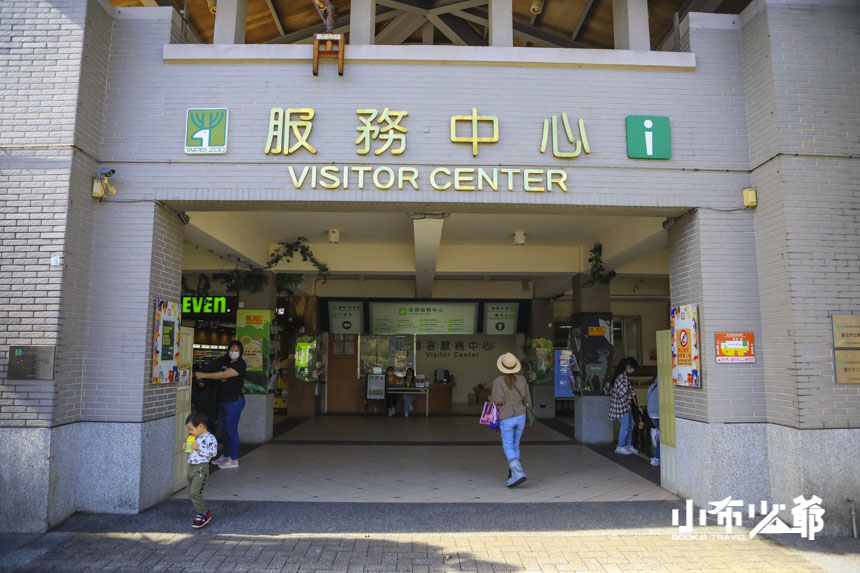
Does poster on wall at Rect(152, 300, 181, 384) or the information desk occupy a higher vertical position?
poster on wall at Rect(152, 300, 181, 384)

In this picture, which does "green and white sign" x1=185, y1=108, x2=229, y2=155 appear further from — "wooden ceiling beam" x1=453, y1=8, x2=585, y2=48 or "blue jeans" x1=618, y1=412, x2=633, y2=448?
"blue jeans" x1=618, y1=412, x2=633, y2=448

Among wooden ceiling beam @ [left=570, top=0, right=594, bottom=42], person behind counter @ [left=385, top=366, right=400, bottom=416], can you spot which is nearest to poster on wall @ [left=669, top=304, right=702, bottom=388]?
wooden ceiling beam @ [left=570, top=0, right=594, bottom=42]

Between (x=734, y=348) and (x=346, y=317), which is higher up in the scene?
(x=346, y=317)

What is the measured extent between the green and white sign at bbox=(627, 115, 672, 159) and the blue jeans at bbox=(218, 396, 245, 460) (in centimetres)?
581

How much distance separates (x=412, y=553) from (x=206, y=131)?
4489mm

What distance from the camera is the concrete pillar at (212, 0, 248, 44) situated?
604 cm

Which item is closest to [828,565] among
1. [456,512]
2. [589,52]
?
[456,512]

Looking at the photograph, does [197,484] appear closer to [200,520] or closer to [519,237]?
[200,520]

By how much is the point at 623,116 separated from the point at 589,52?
769 mm

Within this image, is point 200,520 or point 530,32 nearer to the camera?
point 200,520

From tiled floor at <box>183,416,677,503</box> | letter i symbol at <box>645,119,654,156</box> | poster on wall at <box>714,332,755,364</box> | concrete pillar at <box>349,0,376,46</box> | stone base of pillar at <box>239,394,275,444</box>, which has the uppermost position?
concrete pillar at <box>349,0,376,46</box>

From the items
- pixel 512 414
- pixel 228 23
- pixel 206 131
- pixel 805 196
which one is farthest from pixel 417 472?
pixel 228 23

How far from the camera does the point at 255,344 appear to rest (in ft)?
31.2

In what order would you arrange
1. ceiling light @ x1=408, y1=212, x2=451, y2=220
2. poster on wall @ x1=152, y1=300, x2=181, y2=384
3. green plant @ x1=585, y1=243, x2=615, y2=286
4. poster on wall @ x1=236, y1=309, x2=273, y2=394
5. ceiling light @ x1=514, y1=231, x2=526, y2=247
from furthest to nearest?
poster on wall @ x1=236, y1=309, x2=273, y2=394, green plant @ x1=585, y1=243, x2=615, y2=286, ceiling light @ x1=514, y1=231, x2=526, y2=247, ceiling light @ x1=408, y1=212, x2=451, y2=220, poster on wall @ x1=152, y1=300, x2=181, y2=384
